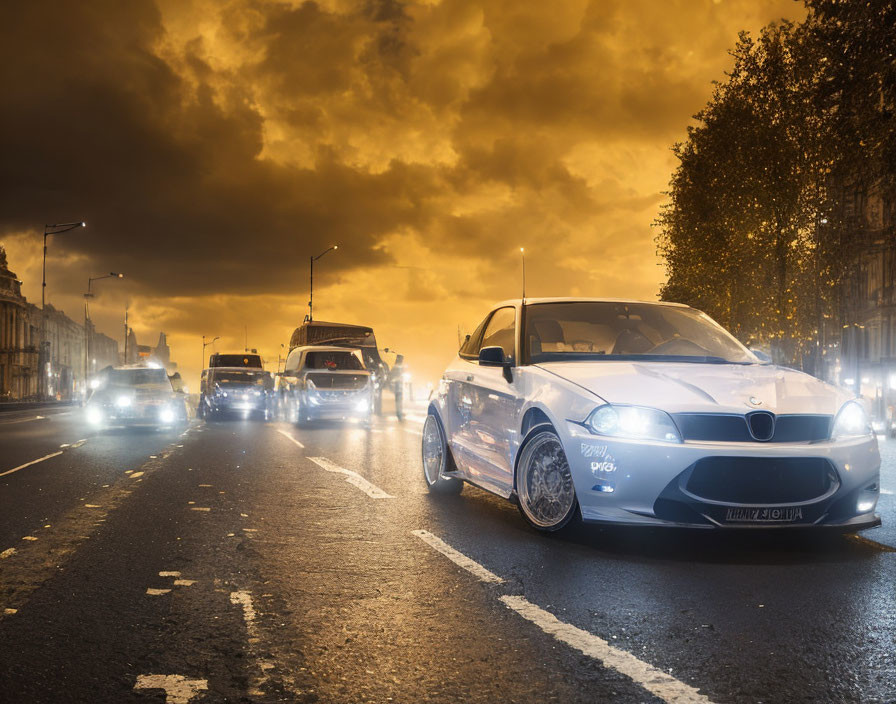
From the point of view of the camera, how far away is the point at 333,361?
2428 centimetres

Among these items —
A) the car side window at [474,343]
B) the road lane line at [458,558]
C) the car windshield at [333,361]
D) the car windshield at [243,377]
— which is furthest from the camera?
the car windshield at [243,377]

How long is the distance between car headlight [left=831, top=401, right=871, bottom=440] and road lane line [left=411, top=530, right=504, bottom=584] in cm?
235

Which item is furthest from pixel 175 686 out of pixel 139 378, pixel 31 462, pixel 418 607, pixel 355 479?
pixel 139 378

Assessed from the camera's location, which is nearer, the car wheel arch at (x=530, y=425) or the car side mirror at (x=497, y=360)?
the car wheel arch at (x=530, y=425)

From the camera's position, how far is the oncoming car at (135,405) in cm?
2041

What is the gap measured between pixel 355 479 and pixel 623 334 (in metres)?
4.13

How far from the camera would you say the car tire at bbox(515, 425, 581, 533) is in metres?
6.16

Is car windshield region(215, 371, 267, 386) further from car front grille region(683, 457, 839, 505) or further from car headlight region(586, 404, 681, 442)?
car front grille region(683, 457, 839, 505)

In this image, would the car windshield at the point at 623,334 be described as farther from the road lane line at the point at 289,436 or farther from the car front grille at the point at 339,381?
the car front grille at the point at 339,381

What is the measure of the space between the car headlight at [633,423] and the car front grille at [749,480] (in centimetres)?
27

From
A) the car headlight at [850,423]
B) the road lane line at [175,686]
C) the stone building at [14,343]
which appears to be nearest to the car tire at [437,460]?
the car headlight at [850,423]

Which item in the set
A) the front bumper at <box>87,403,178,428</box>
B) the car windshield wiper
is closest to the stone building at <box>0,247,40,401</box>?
the front bumper at <box>87,403,178,428</box>

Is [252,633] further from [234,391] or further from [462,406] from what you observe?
[234,391]

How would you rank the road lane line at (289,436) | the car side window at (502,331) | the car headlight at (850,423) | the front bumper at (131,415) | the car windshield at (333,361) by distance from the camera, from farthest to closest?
the car windshield at (333,361) → the front bumper at (131,415) → the road lane line at (289,436) → the car side window at (502,331) → the car headlight at (850,423)
